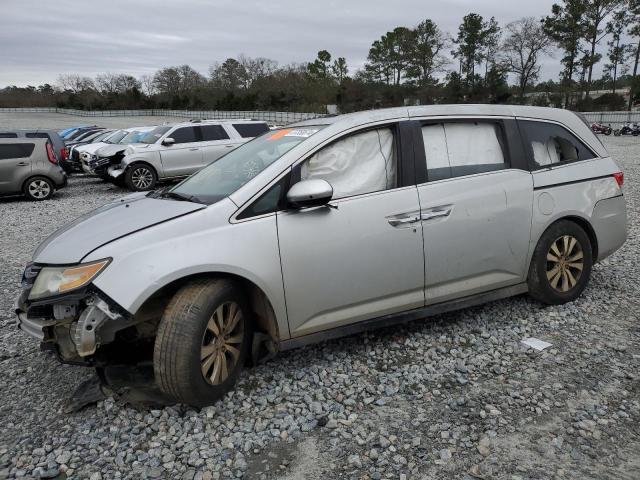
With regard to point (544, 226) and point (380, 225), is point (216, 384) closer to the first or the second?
point (380, 225)

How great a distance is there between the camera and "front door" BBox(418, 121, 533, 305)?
3.67m

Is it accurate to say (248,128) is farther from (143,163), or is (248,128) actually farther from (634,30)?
(634,30)

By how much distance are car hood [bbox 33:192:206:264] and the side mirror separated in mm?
578

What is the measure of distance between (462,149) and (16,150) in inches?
490

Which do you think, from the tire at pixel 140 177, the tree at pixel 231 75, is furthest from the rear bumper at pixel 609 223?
the tree at pixel 231 75

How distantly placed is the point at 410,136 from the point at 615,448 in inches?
92.1

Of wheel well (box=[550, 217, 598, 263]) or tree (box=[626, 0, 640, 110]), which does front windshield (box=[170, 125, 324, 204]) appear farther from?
tree (box=[626, 0, 640, 110])

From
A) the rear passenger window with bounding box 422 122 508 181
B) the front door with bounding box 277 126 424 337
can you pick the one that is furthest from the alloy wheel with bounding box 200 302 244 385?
the rear passenger window with bounding box 422 122 508 181

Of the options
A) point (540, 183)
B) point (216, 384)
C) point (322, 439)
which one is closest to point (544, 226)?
point (540, 183)

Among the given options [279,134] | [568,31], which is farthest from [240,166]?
[568,31]

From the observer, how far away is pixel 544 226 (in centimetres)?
419

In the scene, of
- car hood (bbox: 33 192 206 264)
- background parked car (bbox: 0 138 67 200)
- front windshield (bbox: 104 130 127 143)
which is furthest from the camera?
front windshield (bbox: 104 130 127 143)

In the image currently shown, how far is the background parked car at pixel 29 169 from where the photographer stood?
1247 centimetres

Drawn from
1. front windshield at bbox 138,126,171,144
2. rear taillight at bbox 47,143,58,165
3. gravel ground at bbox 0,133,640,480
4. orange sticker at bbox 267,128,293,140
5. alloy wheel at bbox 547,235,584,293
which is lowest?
gravel ground at bbox 0,133,640,480
